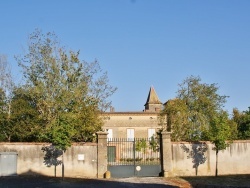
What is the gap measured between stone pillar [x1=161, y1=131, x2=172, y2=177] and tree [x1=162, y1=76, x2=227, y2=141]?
7029mm

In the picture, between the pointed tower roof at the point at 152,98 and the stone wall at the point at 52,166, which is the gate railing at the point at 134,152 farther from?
the pointed tower roof at the point at 152,98

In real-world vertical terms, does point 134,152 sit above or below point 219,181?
above

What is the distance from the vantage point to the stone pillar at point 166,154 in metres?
21.2

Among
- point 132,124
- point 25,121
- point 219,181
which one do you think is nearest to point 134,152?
point 219,181

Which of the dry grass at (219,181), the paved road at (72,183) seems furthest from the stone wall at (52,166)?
the dry grass at (219,181)

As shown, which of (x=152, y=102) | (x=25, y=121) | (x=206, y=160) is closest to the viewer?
(x=206, y=160)

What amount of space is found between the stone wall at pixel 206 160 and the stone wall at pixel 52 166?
5163 millimetres

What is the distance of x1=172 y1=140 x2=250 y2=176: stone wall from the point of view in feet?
71.8

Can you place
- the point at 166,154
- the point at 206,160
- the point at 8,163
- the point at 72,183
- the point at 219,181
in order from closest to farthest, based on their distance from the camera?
the point at 72,183, the point at 219,181, the point at 8,163, the point at 166,154, the point at 206,160

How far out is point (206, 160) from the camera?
72.6 ft

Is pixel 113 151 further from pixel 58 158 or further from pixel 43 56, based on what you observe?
pixel 43 56

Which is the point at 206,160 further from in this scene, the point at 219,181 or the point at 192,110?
the point at 192,110

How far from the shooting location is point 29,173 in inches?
821

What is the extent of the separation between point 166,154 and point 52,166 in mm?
6937
